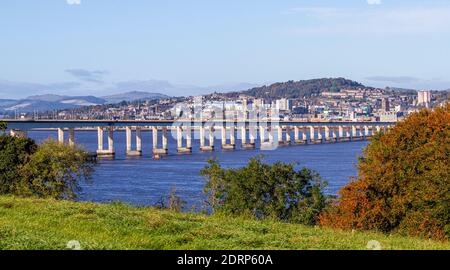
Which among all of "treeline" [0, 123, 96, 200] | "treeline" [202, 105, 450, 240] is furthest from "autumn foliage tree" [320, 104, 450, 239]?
"treeline" [0, 123, 96, 200]

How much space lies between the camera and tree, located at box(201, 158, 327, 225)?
33781 millimetres

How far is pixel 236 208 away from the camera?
3338 cm

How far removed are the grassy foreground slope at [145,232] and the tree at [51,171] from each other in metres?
23.1

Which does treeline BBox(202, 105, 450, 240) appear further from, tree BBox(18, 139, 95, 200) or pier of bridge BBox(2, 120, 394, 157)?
pier of bridge BBox(2, 120, 394, 157)

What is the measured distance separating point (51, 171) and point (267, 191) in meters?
10.1

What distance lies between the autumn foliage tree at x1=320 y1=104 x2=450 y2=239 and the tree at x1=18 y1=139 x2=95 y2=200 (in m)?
13.7

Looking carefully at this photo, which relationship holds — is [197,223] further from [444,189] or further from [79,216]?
[444,189]

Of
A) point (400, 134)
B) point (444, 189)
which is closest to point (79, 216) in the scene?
point (444, 189)

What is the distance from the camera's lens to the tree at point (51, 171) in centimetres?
3778

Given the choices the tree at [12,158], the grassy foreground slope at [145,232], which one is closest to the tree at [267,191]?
the tree at [12,158]

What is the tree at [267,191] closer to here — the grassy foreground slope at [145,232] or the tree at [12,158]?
the tree at [12,158]

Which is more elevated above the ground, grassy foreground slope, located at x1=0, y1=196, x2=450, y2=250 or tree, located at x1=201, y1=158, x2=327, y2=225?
grassy foreground slope, located at x1=0, y1=196, x2=450, y2=250

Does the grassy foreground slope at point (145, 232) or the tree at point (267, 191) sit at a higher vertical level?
the grassy foreground slope at point (145, 232)
